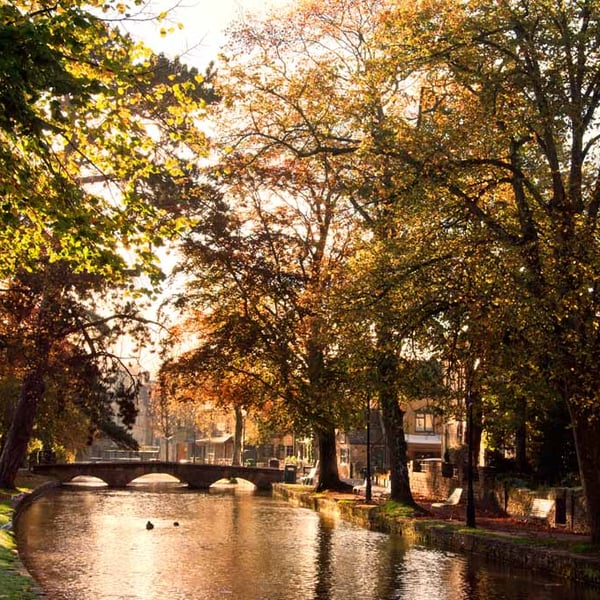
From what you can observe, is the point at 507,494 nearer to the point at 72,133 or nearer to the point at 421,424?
the point at 72,133

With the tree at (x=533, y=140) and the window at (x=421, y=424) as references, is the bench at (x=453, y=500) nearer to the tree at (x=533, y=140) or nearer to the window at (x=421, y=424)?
the tree at (x=533, y=140)

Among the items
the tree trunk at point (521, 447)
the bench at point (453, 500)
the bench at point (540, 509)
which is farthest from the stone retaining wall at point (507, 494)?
the tree trunk at point (521, 447)

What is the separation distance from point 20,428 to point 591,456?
2505cm

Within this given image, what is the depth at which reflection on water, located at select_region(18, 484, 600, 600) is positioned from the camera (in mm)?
19859

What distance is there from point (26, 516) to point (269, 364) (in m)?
12.9

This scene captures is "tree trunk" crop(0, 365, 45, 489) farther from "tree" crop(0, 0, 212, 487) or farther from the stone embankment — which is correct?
"tree" crop(0, 0, 212, 487)

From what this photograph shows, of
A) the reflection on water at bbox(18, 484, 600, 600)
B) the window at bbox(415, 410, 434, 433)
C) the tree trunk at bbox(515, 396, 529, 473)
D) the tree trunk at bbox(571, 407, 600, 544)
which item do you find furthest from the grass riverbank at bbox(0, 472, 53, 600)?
the window at bbox(415, 410, 434, 433)

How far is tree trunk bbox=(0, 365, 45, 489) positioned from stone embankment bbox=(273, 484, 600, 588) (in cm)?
1410

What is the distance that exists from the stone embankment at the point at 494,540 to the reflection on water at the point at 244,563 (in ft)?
2.35

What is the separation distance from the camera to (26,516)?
1481 inches

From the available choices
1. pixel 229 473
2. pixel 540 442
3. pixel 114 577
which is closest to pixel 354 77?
pixel 114 577

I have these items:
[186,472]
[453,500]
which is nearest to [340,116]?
[453,500]

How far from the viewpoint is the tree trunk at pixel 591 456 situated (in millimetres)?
22891

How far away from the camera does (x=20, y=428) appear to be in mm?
38812
